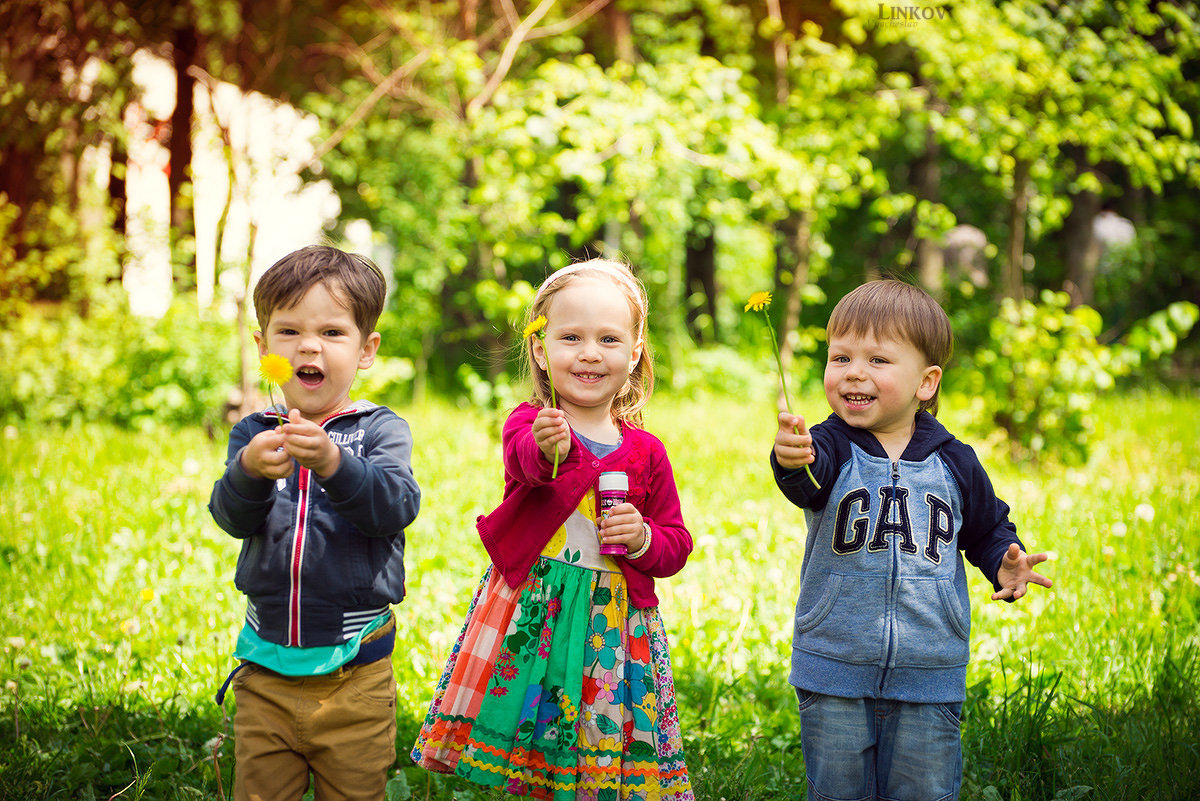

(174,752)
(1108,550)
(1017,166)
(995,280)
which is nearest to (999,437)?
(1017,166)

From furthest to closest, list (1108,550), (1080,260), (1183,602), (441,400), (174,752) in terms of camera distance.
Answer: (1080,260), (441,400), (1108,550), (1183,602), (174,752)

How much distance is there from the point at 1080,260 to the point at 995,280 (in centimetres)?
156

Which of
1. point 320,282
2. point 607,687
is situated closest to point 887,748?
point 607,687

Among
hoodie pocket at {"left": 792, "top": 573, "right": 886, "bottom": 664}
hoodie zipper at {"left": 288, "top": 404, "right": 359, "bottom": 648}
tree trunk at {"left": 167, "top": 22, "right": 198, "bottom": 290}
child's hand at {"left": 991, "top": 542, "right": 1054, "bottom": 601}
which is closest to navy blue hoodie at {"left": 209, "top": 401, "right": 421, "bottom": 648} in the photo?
hoodie zipper at {"left": 288, "top": 404, "right": 359, "bottom": 648}

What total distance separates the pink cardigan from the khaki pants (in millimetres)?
438

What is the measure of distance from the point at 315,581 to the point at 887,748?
4.47 ft

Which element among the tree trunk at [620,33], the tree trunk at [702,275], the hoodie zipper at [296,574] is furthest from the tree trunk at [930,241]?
the hoodie zipper at [296,574]

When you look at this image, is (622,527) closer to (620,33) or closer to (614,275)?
(614,275)

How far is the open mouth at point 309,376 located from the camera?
2.09m

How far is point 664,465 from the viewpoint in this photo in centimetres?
226

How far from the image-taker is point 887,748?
2123 mm

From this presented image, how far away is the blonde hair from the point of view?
2.27m

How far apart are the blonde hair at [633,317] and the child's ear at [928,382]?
0.66 meters

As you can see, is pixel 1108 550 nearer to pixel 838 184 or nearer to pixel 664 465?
pixel 664 465
